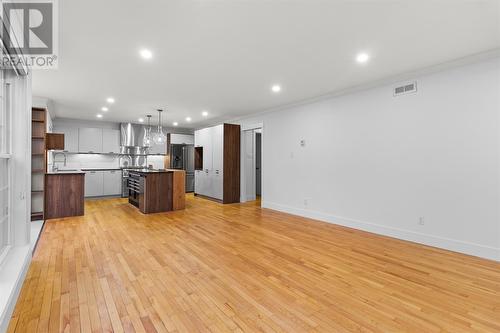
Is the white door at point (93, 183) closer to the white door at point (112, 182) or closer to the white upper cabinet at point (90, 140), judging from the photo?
the white door at point (112, 182)

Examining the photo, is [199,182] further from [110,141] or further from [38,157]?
[38,157]

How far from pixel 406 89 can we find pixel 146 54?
3.91 metres

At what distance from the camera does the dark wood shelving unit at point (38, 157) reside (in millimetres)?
4848

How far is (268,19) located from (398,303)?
2841 mm

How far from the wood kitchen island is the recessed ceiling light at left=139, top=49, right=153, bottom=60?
3078 millimetres

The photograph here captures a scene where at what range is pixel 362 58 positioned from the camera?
3.24 meters

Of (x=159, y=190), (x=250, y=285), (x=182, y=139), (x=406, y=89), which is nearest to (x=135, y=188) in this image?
(x=159, y=190)

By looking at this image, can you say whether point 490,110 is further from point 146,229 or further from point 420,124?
point 146,229

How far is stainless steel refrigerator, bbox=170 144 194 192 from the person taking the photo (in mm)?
9445

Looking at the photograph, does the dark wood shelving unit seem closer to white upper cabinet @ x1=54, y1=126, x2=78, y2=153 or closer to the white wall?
white upper cabinet @ x1=54, y1=126, x2=78, y2=153

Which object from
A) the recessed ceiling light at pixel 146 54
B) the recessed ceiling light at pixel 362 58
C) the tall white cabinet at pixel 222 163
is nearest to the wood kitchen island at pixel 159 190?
the tall white cabinet at pixel 222 163

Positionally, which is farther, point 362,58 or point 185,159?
point 185,159

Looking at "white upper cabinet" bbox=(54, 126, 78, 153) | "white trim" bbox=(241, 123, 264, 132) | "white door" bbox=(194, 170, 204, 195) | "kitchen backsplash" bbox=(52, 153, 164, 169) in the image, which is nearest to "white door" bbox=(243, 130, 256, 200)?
"white trim" bbox=(241, 123, 264, 132)

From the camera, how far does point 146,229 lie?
4.32 meters
